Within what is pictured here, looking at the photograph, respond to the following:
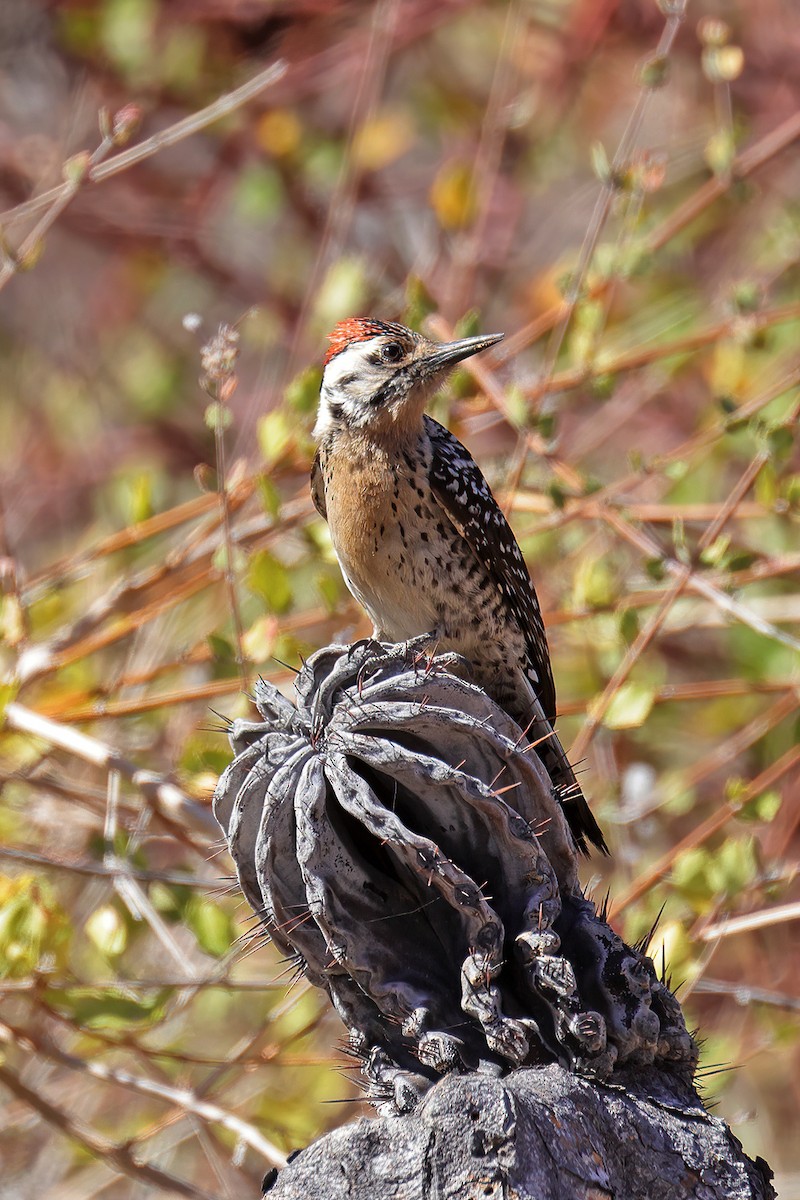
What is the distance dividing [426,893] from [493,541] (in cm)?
183

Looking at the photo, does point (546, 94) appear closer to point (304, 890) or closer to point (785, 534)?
point (785, 534)

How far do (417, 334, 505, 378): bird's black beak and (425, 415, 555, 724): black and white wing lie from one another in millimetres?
237

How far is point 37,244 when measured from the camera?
4.12m

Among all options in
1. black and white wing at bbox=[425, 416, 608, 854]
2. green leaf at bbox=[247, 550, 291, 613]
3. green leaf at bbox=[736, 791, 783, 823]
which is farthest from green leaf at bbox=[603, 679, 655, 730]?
green leaf at bbox=[247, 550, 291, 613]

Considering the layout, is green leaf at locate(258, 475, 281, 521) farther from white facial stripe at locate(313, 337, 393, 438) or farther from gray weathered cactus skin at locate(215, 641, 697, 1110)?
gray weathered cactus skin at locate(215, 641, 697, 1110)

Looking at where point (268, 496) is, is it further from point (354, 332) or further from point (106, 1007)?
point (106, 1007)

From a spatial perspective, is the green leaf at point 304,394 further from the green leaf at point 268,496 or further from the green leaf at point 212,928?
the green leaf at point 212,928

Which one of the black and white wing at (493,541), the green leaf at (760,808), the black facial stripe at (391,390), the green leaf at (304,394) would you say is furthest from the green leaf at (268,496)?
the green leaf at (760,808)

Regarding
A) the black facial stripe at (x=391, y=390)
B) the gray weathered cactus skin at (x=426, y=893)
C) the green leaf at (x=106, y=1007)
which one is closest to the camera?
the gray weathered cactus skin at (x=426, y=893)

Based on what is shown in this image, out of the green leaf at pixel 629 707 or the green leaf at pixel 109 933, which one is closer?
the green leaf at pixel 109 933

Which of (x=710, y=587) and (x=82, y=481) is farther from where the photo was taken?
(x=82, y=481)

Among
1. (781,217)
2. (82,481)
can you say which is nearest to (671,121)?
(781,217)

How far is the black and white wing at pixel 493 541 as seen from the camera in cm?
398

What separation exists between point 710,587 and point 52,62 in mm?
6513
